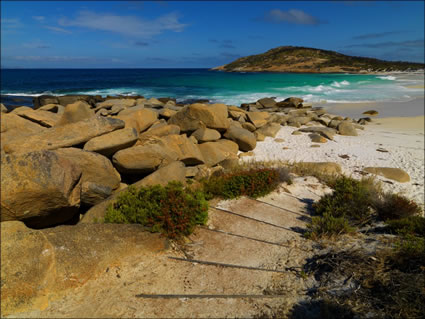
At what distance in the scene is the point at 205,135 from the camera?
12492 millimetres

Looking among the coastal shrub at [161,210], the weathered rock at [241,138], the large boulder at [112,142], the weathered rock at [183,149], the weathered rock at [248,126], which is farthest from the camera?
the weathered rock at [248,126]

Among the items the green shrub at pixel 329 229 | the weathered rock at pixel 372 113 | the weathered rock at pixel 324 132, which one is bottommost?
the green shrub at pixel 329 229

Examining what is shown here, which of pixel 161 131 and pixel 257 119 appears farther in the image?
pixel 257 119

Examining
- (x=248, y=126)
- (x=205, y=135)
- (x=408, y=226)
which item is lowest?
(x=408, y=226)

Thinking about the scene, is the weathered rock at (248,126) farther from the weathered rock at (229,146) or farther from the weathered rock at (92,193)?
the weathered rock at (92,193)

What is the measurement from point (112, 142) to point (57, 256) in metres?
4.72

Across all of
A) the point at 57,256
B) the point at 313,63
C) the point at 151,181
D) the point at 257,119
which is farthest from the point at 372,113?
the point at 313,63

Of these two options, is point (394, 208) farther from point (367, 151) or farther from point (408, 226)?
point (367, 151)

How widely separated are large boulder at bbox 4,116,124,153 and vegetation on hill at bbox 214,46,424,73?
10464 centimetres

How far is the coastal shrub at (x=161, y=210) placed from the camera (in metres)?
5.81

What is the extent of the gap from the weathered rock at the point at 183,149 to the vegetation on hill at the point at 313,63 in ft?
336

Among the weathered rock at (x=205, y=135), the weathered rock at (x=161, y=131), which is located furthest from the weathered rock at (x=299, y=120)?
the weathered rock at (x=161, y=131)

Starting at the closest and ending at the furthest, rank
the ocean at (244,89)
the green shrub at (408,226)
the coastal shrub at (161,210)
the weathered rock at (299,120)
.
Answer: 1. the coastal shrub at (161,210)
2. the green shrub at (408,226)
3. the weathered rock at (299,120)
4. the ocean at (244,89)

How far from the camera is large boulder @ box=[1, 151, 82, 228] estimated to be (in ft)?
16.2
